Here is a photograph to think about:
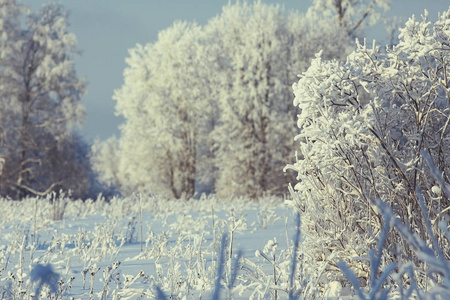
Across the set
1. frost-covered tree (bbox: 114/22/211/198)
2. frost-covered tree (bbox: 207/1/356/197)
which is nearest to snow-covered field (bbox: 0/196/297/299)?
frost-covered tree (bbox: 207/1/356/197)

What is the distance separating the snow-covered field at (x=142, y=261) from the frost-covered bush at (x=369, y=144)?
0.44 metres

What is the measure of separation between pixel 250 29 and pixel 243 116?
4.59 m

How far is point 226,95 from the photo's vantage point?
25.2 meters

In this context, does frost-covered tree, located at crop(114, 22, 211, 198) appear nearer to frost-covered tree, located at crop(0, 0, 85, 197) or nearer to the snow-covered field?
frost-covered tree, located at crop(0, 0, 85, 197)

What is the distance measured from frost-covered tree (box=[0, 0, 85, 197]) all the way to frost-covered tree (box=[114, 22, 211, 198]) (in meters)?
4.65

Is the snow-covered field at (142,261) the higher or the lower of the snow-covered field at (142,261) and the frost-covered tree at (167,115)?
the lower

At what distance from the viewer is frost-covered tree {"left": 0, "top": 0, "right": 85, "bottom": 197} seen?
24.0 metres

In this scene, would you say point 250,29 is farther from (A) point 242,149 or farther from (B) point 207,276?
(B) point 207,276

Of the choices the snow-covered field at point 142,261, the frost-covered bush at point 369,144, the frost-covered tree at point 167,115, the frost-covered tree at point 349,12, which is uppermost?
the frost-covered tree at point 349,12

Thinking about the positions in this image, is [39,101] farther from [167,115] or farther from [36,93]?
[167,115]

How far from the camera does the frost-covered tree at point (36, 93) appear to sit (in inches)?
944

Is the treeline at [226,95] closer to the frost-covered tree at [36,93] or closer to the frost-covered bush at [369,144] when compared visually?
the frost-covered tree at [36,93]

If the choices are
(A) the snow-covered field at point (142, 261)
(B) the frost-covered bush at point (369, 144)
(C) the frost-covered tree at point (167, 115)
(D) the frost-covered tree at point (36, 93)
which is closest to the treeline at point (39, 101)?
(D) the frost-covered tree at point (36, 93)

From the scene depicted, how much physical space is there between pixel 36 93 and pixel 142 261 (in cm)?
2182
